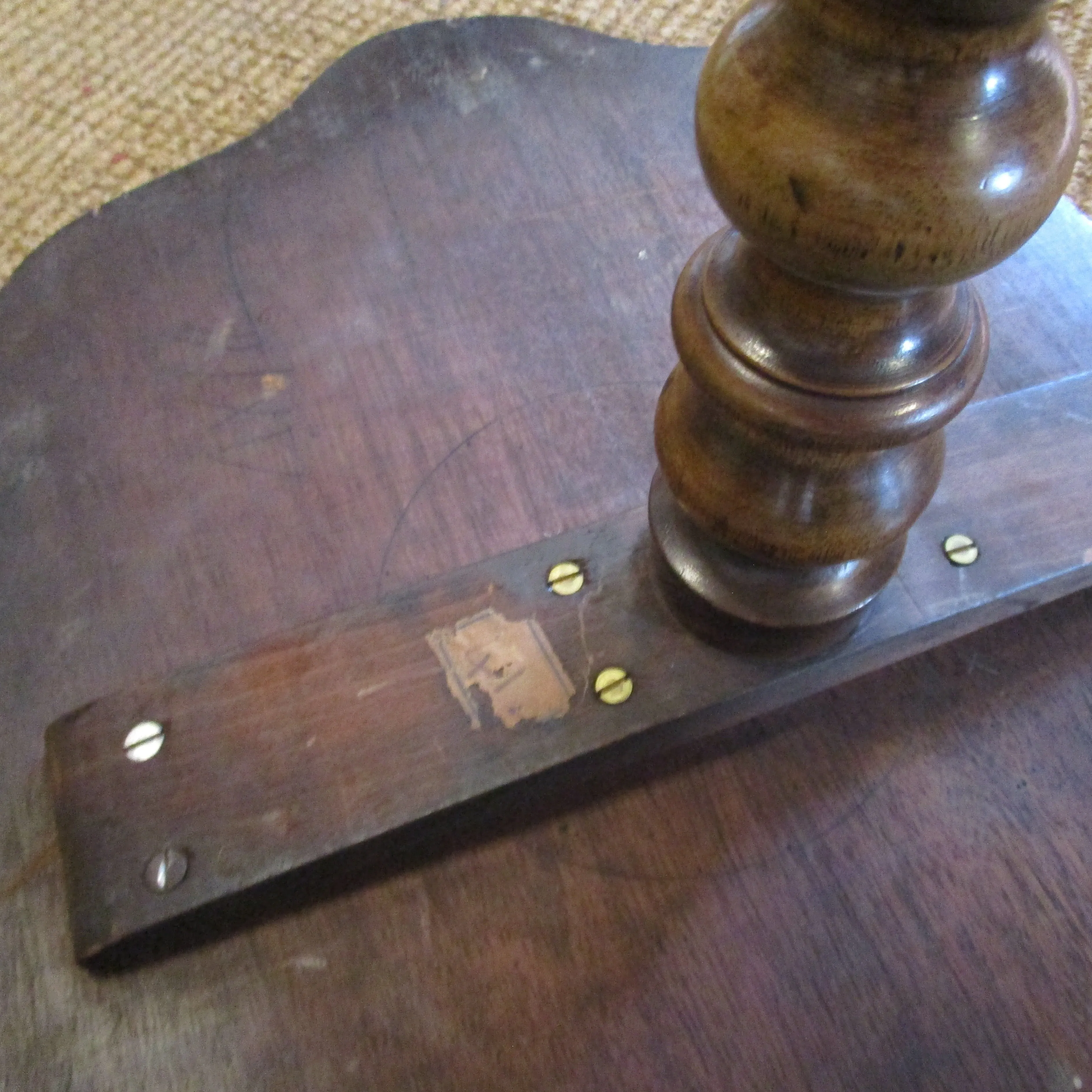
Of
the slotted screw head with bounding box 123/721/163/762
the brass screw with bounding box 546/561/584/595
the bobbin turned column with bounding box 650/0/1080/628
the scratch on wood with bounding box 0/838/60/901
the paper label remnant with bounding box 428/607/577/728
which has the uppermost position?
the bobbin turned column with bounding box 650/0/1080/628

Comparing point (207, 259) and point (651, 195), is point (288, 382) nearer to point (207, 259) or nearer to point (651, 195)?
point (207, 259)

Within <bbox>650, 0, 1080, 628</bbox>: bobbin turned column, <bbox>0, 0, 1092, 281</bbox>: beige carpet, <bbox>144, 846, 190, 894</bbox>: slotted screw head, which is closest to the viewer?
<bbox>650, 0, 1080, 628</bbox>: bobbin turned column

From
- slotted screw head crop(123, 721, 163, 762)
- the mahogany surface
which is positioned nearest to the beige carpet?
the mahogany surface

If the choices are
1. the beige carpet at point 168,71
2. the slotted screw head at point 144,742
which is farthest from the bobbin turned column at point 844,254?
the beige carpet at point 168,71

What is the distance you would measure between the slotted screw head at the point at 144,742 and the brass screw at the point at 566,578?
20cm

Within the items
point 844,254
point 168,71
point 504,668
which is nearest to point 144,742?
point 504,668

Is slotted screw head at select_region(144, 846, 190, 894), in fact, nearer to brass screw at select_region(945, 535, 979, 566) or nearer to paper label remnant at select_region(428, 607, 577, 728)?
paper label remnant at select_region(428, 607, 577, 728)

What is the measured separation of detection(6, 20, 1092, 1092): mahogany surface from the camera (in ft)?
1.38

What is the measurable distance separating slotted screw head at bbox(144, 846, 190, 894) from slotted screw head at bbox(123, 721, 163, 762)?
0.05 meters

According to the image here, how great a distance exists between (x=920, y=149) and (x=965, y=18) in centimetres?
3

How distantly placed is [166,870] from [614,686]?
217 mm

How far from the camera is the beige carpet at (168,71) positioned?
104cm

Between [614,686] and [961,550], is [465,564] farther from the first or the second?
[961,550]

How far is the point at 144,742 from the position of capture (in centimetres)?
45
